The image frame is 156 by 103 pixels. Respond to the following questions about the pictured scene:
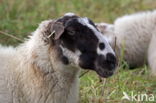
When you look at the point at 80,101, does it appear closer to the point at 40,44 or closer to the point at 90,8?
the point at 40,44

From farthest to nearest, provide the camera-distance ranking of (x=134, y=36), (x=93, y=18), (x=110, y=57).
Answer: (x=93, y=18)
(x=134, y=36)
(x=110, y=57)

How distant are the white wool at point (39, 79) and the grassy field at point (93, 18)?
616 millimetres

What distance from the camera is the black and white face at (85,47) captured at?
4.64 m

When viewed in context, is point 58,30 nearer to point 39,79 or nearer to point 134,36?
point 39,79

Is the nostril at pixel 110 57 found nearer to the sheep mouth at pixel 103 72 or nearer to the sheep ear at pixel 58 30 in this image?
the sheep mouth at pixel 103 72

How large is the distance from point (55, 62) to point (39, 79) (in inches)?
9.1

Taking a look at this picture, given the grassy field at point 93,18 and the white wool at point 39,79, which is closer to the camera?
the white wool at point 39,79

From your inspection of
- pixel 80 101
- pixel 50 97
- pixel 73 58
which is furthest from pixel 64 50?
pixel 80 101

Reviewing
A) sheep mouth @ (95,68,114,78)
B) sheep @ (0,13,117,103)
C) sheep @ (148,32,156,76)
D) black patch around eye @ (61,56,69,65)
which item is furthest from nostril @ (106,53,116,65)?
sheep @ (148,32,156,76)

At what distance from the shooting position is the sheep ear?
4730 mm

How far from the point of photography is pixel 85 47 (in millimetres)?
4668
